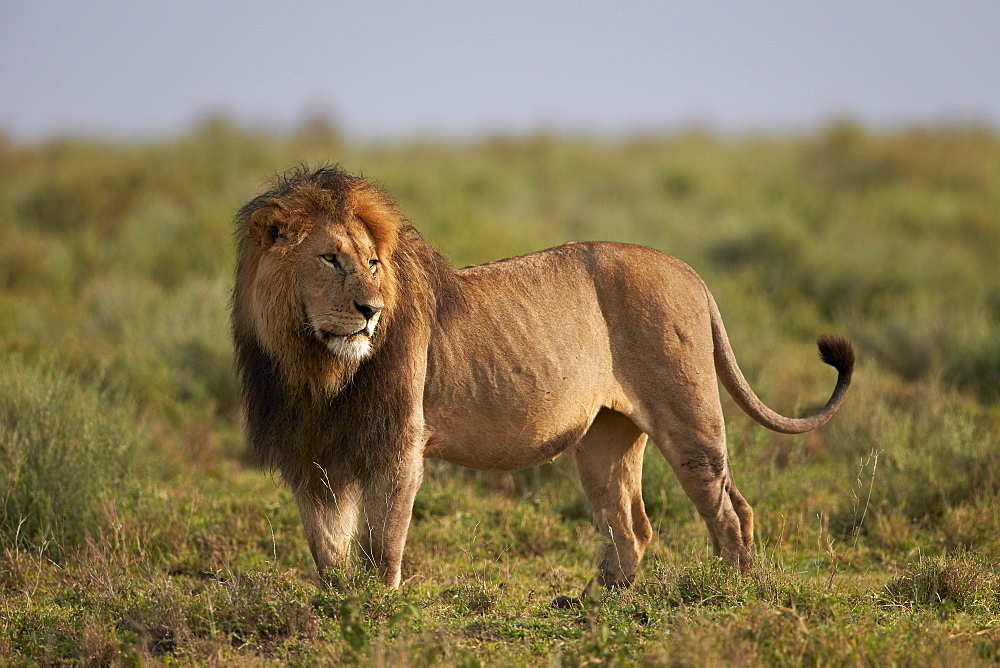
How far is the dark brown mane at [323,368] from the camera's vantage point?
400cm

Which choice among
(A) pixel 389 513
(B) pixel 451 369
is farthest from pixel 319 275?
(A) pixel 389 513

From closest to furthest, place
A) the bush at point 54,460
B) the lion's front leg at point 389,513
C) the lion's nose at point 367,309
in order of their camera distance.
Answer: the lion's nose at point 367,309, the lion's front leg at point 389,513, the bush at point 54,460

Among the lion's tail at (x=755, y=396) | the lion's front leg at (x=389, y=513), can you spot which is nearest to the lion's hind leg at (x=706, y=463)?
the lion's tail at (x=755, y=396)

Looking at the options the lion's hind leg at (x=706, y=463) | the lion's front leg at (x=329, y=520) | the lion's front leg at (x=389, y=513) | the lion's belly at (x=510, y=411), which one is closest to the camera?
the lion's front leg at (x=389, y=513)

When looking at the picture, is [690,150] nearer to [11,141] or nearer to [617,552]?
[11,141]

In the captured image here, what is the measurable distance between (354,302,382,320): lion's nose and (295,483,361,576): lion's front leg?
81 centimetres

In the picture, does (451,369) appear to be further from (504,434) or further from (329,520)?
(329,520)

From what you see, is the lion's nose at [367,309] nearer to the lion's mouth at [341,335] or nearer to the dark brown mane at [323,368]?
the lion's mouth at [341,335]

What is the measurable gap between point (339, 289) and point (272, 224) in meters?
0.42

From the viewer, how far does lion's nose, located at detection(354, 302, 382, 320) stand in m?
3.75

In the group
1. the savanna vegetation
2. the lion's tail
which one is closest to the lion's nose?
the savanna vegetation

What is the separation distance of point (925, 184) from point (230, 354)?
16.5 metres

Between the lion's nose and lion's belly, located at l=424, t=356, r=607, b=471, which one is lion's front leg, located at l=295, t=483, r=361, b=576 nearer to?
lion's belly, located at l=424, t=356, r=607, b=471

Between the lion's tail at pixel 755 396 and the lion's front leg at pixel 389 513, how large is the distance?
176 centimetres
